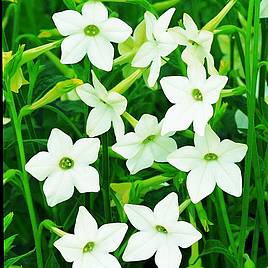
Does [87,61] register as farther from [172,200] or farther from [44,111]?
[44,111]

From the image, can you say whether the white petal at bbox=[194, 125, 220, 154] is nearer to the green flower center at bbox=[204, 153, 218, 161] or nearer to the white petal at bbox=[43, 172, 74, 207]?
the green flower center at bbox=[204, 153, 218, 161]

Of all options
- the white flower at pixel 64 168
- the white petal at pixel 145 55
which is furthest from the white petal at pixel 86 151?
the white petal at pixel 145 55

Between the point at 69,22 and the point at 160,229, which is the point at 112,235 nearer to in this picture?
the point at 160,229

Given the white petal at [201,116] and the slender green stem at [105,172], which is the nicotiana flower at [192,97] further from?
the slender green stem at [105,172]

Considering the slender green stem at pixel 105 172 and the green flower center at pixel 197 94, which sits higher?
the green flower center at pixel 197 94

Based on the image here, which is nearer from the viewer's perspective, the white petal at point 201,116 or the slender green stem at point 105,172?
the white petal at point 201,116

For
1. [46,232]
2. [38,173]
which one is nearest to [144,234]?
[38,173]

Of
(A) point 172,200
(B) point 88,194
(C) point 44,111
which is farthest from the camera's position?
(C) point 44,111
